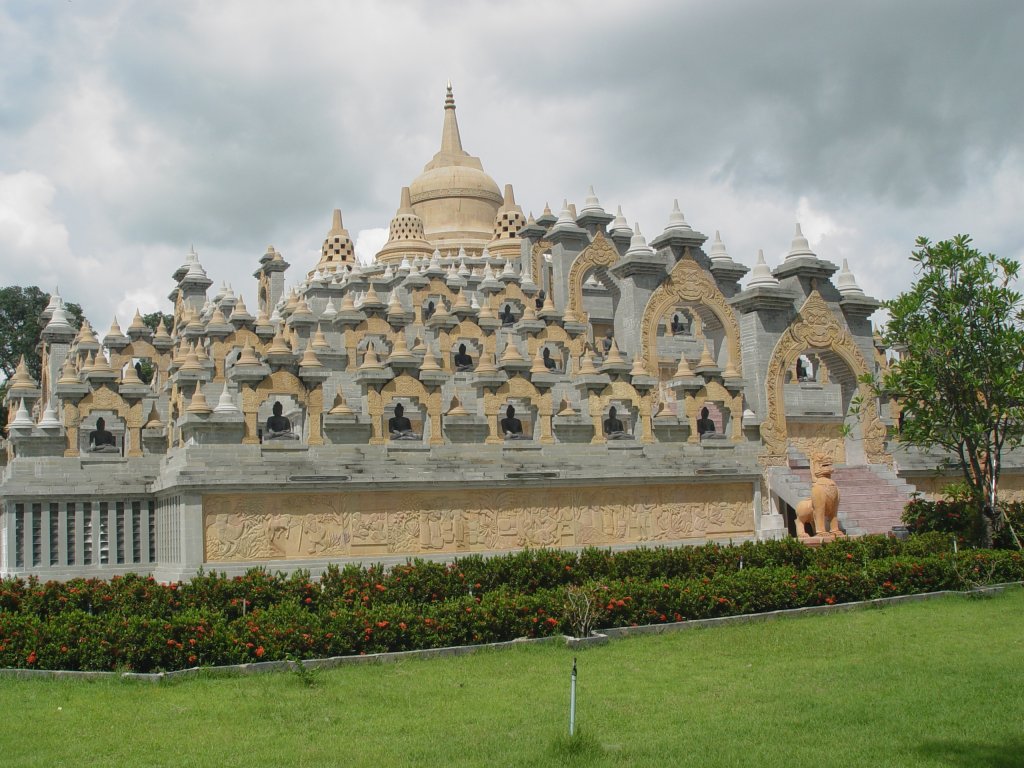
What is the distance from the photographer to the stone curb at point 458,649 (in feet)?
46.4

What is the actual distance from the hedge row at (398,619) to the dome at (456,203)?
33.7 m

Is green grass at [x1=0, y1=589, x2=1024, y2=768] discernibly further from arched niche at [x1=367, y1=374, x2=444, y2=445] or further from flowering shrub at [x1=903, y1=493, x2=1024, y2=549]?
arched niche at [x1=367, y1=374, x2=444, y2=445]

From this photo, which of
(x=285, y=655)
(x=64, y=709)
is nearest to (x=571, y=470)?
(x=285, y=655)

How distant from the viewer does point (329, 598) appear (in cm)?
1664

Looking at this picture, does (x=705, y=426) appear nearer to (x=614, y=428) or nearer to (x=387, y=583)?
(x=614, y=428)

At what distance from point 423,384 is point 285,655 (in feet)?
36.4

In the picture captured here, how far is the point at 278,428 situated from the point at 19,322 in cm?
3673

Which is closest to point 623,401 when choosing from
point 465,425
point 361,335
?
point 465,425

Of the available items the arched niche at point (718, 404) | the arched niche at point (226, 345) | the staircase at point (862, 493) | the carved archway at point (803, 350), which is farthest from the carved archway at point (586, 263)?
the staircase at point (862, 493)

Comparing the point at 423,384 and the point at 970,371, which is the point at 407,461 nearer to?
the point at 423,384

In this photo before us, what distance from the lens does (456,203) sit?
52.2 m

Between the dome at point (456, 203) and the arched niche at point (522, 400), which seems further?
the dome at point (456, 203)

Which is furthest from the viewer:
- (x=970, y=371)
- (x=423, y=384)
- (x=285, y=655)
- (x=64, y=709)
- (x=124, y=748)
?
(x=423, y=384)

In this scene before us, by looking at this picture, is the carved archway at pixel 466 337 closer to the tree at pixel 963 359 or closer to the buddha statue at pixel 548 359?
the buddha statue at pixel 548 359
